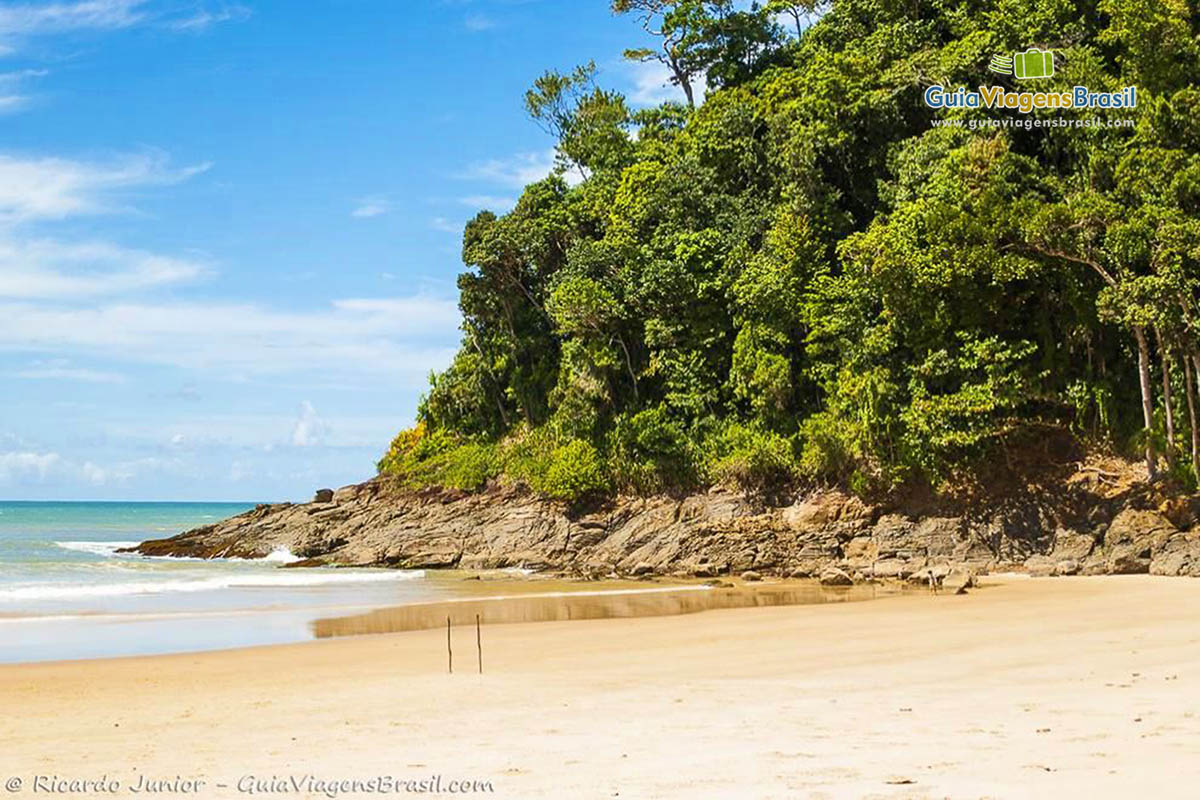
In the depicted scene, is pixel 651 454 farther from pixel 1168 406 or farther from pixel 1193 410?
pixel 1193 410

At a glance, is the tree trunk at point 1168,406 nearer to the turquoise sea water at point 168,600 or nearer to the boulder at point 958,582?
the boulder at point 958,582

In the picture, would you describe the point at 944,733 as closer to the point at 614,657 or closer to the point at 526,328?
the point at 614,657

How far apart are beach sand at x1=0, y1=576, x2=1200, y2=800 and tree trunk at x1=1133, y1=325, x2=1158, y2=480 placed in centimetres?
927

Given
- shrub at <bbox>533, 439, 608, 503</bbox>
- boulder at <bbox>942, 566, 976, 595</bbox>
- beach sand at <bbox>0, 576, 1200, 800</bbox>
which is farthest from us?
shrub at <bbox>533, 439, 608, 503</bbox>

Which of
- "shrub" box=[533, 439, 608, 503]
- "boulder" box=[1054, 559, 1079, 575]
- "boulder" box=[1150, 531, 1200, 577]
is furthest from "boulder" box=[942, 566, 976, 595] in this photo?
"shrub" box=[533, 439, 608, 503]

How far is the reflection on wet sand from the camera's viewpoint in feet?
65.6

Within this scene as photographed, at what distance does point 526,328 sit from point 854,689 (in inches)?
1308

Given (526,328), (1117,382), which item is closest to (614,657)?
(1117,382)

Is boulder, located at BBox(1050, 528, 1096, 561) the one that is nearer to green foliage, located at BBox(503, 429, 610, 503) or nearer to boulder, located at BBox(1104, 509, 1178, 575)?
boulder, located at BBox(1104, 509, 1178, 575)

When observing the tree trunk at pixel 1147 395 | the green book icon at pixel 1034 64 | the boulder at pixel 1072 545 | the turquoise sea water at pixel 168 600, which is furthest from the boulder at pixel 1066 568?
the turquoise sea water at pixel 168 600

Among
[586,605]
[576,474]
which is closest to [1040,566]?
[586,605]

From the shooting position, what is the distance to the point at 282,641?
17531 millimetres

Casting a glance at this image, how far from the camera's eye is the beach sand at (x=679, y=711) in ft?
23.2

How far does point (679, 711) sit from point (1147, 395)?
19952mm
